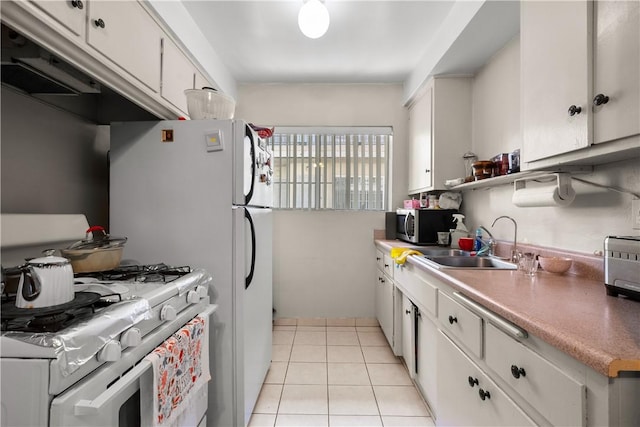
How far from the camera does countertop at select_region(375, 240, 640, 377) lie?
0.63m

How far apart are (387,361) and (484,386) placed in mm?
1516

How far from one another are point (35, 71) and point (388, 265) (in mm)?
2496

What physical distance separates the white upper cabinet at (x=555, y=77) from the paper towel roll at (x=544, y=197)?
0.58 ft

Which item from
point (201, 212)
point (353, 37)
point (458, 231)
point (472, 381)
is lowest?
point (472, 381)

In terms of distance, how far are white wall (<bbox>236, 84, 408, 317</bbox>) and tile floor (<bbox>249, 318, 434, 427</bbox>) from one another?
1.28 ft

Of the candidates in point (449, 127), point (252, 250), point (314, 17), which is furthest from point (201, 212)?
point (449, 127)

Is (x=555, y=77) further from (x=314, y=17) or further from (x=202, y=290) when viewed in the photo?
(x=202, y=290)

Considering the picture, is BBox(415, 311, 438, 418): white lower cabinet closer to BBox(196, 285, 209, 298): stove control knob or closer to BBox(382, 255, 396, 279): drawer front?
BBox(382, 255, 396, 279): drawer front

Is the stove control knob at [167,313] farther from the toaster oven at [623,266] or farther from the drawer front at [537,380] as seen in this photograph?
the toaster oven at [623,266]

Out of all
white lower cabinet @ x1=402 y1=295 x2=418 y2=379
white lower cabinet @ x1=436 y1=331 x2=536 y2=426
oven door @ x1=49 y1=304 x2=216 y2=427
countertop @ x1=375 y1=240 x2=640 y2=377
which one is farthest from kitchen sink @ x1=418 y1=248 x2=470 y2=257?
oven door @ x1=49 y1=304 x2=216 y2=427

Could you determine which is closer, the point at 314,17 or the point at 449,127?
the point at 314,17

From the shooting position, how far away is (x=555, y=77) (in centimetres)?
118

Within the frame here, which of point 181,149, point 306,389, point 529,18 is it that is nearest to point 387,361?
point 306,389

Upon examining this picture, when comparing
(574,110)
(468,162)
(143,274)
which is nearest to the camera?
(574,110)
